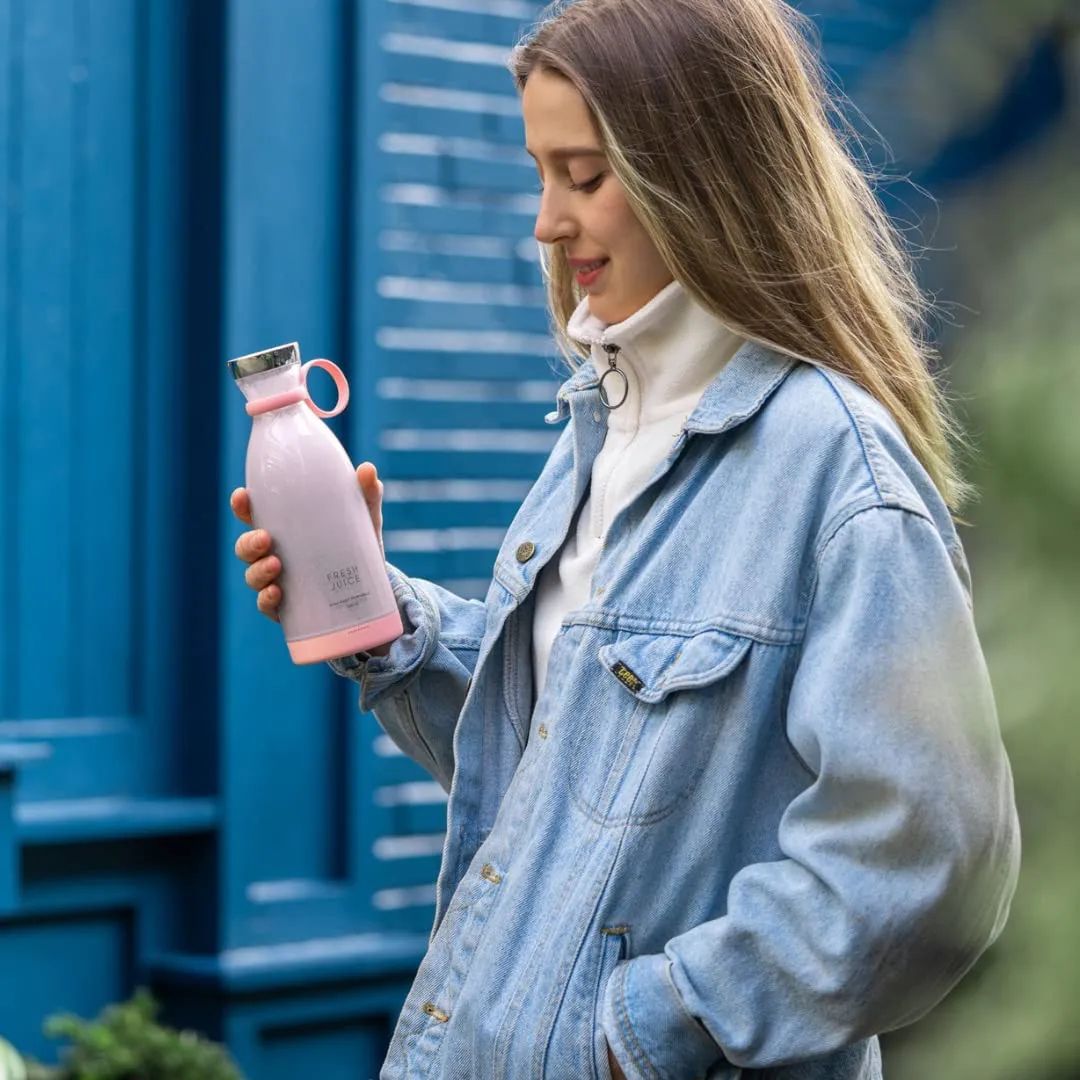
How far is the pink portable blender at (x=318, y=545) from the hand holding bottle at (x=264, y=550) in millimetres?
10

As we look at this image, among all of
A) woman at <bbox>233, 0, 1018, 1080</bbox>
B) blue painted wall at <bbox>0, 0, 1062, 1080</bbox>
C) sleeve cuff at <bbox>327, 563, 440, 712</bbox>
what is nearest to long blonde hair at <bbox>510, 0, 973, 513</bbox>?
woman at <bbox>233, 0, 1018, 1080</bbox>

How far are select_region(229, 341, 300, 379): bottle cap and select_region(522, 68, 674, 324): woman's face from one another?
384 mm

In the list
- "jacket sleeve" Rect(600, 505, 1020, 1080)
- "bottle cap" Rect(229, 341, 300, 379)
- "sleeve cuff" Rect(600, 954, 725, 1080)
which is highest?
"bottle cap" Rect(229, 341, 300, 379)

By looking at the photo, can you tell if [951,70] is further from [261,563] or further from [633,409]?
[261,563]

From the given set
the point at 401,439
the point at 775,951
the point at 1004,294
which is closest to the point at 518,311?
the point at 401,439

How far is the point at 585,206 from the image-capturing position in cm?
183

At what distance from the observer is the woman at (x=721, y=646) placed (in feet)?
5.31

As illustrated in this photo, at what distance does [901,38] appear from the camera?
519 centimetres

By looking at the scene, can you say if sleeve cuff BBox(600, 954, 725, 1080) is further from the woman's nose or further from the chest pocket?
the woman's nose

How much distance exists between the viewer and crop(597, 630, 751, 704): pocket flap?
1.70 m

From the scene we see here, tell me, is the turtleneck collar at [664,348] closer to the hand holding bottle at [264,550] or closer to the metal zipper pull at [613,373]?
the metal zipper pull at [613,373]

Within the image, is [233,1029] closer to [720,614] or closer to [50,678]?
[50,678]

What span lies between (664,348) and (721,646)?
34 centimetres

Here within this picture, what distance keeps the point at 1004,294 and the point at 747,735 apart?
153cm
